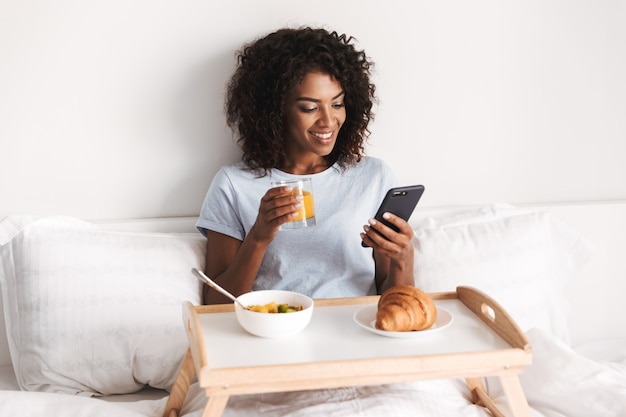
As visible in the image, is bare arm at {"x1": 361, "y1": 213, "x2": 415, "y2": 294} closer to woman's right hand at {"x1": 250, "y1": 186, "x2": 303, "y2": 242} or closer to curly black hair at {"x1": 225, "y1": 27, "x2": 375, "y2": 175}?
woman's right hand at {"x1": 250, "y1": 186, "x2": 303, "y2": 242}

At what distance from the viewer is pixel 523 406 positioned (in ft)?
4.55

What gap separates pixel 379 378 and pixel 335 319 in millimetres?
247

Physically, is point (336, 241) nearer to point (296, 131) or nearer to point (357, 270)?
point (357, 270)

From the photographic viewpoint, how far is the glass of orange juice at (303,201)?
5.19 ft

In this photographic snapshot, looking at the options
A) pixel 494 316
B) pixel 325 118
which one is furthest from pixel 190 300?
pixel 494 316

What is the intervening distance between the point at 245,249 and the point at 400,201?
414mm

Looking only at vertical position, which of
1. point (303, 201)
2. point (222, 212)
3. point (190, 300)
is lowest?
point (190, 300)

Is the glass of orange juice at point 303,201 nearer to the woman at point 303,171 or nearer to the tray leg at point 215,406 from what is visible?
the woman at point 303,171

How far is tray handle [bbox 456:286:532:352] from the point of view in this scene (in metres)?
1.36

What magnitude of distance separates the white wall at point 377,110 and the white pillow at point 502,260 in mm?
180

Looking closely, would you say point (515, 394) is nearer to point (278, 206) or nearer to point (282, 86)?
point (278, 206)

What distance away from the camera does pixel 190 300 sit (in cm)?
193

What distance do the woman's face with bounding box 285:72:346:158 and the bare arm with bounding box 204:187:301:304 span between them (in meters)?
0.29

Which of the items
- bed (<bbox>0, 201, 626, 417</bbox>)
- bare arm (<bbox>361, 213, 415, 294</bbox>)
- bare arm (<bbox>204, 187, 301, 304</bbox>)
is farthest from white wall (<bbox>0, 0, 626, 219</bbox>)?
bare arm (<bbox>361, 213, 415, 294</bbox>)
